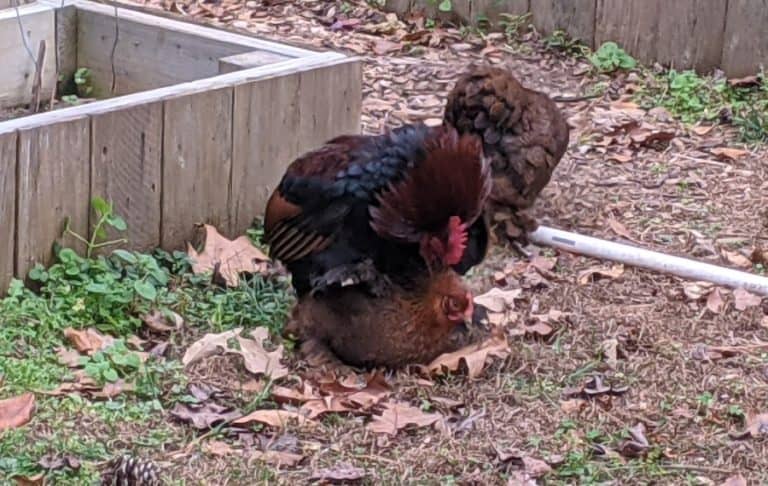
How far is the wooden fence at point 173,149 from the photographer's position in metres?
4.70

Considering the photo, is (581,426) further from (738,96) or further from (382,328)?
(738,96)

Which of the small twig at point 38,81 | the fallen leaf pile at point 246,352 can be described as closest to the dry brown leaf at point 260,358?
the fallen leaf pile at point 246,352

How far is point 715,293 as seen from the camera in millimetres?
5086

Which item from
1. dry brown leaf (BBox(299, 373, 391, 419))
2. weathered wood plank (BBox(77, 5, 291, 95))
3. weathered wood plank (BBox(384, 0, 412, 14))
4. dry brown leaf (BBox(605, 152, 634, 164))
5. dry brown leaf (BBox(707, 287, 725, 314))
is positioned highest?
weathered wood plank (BBox(77, 5, 291, 95))

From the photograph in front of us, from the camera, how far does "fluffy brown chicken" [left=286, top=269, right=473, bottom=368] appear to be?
441 centimetres

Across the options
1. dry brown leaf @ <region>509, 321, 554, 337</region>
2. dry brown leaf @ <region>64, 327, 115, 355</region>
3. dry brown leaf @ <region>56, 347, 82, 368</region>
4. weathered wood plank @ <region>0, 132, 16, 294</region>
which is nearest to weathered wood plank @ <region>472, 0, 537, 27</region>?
dry brown leaf @ <region>509, 321, 554, 337</region>

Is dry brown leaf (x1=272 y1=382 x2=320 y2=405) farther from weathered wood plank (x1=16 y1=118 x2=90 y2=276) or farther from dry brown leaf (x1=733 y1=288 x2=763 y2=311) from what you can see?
dry brown leaf (x1=733 y1=288 x2=763 y2=311)

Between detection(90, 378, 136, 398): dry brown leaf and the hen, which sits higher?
the hen

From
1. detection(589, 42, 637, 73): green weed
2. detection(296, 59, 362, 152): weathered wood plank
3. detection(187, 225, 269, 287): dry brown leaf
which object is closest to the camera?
detection(187, 225, 269, 287): dry brown leaf

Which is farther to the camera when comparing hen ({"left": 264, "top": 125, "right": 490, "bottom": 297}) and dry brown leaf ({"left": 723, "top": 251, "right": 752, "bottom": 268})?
dry brown leaf ({"left": 723, "top": 251, "right": 752, "bottom": 268})

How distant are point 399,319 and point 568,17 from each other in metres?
4.14

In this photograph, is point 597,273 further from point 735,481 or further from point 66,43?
point 66,43

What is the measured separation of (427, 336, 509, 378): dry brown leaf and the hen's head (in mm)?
121

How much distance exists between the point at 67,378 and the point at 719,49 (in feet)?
15.1
